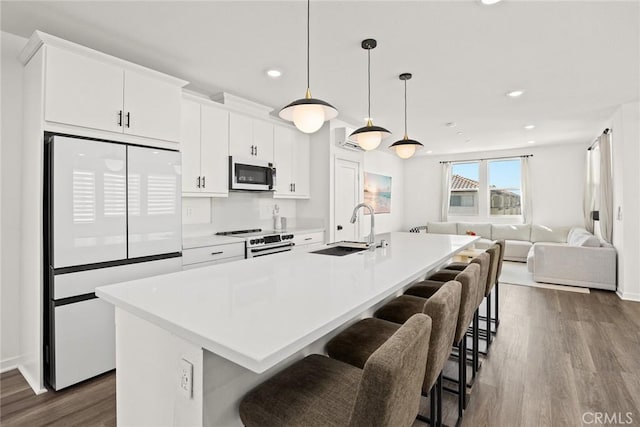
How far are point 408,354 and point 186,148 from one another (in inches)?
120

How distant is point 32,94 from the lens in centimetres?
231

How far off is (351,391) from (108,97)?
2.62 m

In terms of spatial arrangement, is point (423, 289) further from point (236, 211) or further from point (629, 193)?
point (629, 193)

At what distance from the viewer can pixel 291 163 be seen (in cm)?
451

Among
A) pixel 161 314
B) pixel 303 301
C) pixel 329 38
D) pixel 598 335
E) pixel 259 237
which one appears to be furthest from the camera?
pixel 259 237

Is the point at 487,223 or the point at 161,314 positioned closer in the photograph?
the point at 161,314

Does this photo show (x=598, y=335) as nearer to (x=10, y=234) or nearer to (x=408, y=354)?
(x=408, y=354)

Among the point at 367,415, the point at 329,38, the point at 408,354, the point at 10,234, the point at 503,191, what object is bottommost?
the point at 367,415

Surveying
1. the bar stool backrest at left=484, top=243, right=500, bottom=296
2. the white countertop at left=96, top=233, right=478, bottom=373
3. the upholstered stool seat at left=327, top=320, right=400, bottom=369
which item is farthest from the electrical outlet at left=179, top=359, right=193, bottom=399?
the bar stool backrest at left=484, top=243, right=500, bottom=296

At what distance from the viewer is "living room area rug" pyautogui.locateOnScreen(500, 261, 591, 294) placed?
4.70m

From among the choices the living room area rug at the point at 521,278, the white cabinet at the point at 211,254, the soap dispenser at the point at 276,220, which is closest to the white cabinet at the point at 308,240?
the soap dispenser at the point at 276,220

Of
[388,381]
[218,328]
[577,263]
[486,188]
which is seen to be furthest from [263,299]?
[486,188]

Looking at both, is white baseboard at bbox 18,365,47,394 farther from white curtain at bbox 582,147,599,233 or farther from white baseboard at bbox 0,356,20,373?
white curtain at bbox 582,147,599,233

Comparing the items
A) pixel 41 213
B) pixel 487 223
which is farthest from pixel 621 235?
pixel 41 213
